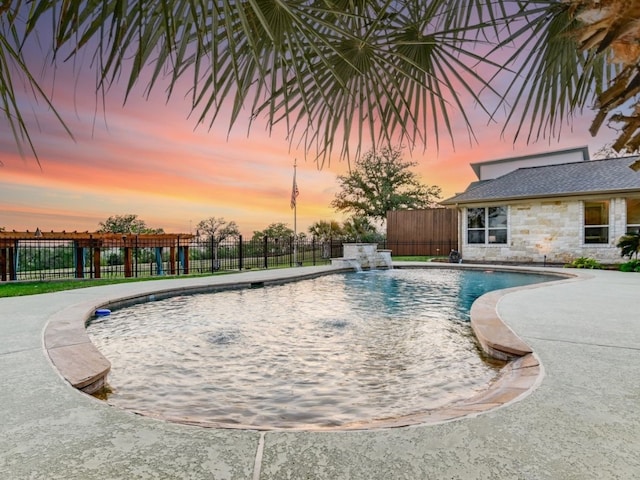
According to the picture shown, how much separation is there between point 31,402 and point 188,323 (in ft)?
10.8

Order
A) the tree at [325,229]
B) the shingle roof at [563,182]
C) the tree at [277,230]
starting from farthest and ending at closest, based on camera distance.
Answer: the tree at [277,230], the tree at [325,229], the shingle roof at [563,182]

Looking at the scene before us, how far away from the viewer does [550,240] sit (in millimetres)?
15188

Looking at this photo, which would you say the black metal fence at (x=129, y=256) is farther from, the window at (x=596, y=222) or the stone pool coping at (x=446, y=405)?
the window at (x=596, y=222)

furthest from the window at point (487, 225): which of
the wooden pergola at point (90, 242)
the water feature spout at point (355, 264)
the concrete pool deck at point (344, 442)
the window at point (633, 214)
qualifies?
the concrete pool deck at point (344, 442)

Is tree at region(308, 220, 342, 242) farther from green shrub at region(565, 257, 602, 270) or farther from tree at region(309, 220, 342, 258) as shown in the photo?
green shrub at region(565, 257, 602, 270)

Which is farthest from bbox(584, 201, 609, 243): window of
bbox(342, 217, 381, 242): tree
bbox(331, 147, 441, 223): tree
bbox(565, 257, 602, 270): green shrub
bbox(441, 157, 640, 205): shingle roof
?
bbox(331, 147, 441, 223): tree

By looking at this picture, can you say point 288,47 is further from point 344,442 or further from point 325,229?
point 325,229

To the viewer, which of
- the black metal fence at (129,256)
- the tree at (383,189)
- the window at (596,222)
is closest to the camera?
the black metal fence at (129,256)

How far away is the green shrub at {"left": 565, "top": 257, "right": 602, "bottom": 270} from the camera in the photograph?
13.2m

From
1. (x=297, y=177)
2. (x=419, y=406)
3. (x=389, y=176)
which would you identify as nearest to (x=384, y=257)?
(x=297, y=177)

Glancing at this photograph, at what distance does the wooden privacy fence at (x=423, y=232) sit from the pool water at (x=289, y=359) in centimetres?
1385

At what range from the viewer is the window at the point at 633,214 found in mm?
13734

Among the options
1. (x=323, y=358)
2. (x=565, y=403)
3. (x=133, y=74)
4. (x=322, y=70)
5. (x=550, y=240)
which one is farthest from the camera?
(x=550, y=240)

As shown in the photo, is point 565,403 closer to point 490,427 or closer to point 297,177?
point 490,427
